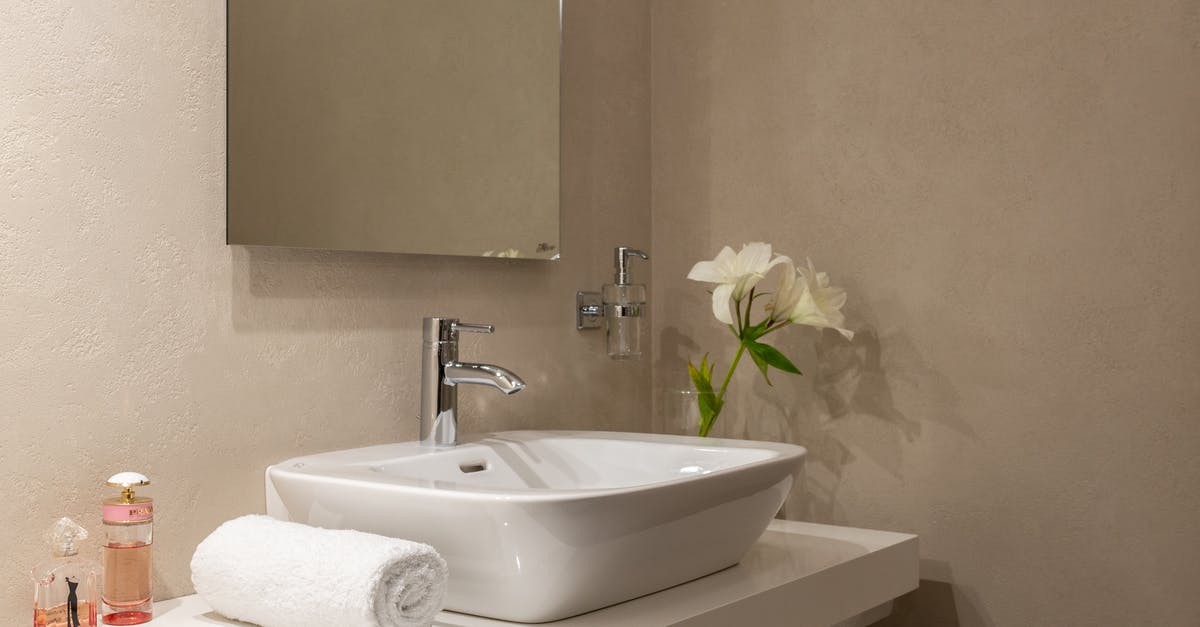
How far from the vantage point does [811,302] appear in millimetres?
1479

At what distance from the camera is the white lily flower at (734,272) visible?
148 centimetres

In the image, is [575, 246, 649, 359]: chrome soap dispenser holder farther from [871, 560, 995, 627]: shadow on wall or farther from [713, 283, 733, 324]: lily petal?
[871, 560, 995, 627]: shadow on wall

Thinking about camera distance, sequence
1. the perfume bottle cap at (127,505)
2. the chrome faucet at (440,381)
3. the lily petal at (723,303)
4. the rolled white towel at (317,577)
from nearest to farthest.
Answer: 1. the rolled white towel at (317,577)
2. the perfume bottle cap at (127,505)
3. the chrome faucet at (440,381)
4. the lily petal at (723,303)

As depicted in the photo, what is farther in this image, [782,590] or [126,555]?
[782,590]

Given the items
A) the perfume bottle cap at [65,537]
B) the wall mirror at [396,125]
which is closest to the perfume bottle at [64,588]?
the perfume bottle cap at [65,537]

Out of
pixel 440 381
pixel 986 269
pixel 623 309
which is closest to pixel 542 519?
pixel 440 381

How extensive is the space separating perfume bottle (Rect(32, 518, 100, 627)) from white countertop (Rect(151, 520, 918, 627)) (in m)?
0.08

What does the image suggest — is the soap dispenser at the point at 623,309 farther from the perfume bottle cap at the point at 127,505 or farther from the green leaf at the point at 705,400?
the perfume bottle cap at the point at 127,505

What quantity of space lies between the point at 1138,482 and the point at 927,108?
571 mm

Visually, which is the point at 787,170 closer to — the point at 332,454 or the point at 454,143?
the point at 454,143

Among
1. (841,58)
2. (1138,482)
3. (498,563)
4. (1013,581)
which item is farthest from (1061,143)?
(498,563)

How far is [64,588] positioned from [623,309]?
87 centimetres

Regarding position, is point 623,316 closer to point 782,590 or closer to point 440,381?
point 440,381

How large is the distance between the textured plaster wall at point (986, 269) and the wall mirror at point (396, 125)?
0.35 m
